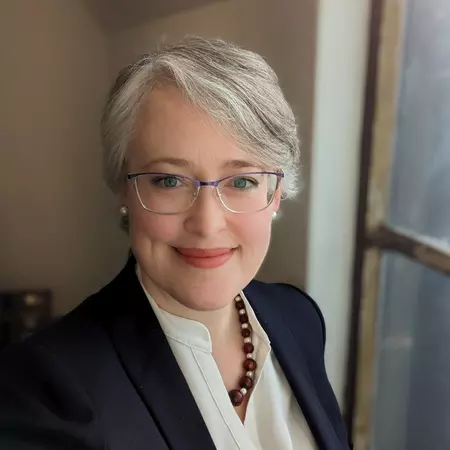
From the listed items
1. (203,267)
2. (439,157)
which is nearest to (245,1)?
(439,157)

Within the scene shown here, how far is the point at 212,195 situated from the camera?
94cm

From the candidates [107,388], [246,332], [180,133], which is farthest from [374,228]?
[107,388]

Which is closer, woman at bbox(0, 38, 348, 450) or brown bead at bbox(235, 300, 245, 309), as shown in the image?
woman at bbox(0, 38, 348, 450)

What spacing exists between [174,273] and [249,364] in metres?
0.25

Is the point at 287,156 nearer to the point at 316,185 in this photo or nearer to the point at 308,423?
the point at 316,185

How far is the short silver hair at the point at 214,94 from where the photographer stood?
3.05 feet

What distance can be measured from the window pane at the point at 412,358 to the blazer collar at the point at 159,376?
15.9 inches

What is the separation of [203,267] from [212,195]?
4.7 inches

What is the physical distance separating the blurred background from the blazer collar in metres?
0.34

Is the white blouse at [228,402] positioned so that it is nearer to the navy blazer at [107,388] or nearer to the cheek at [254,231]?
the navy blazer at [107,388]

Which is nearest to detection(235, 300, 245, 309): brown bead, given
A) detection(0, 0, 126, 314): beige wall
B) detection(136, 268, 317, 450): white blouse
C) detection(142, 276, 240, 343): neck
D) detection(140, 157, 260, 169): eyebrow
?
detection(142, 276, 240, 343): neck

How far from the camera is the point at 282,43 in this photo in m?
1.31

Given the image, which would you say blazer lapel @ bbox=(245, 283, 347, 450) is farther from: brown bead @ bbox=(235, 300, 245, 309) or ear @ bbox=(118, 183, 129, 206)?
ear @ bbox=(118, 183, 129, 206)

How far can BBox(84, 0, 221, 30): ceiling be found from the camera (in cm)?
148
